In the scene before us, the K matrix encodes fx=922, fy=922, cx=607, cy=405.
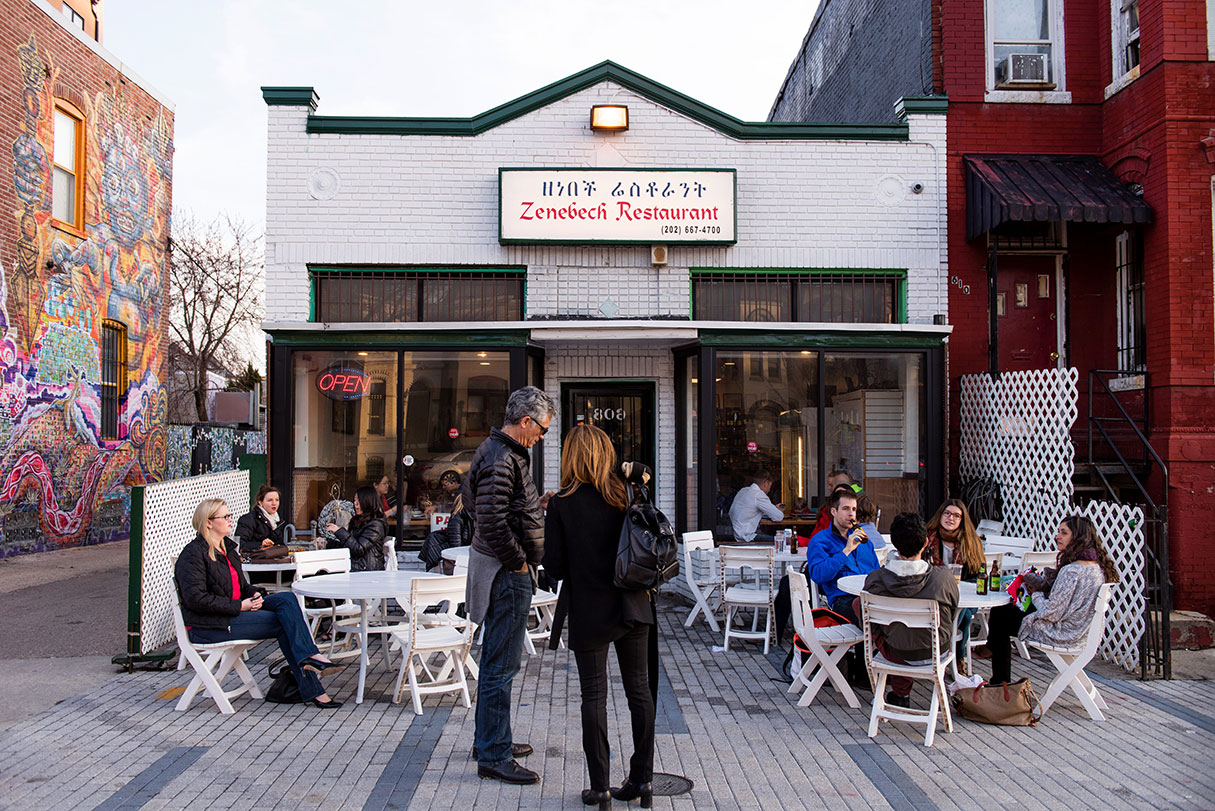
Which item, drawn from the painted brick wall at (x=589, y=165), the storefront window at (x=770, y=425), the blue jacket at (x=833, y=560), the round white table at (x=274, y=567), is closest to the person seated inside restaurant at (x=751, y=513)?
the storefront window at (x=770, y=425)

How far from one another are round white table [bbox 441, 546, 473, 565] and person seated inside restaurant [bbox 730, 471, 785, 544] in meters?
3.21

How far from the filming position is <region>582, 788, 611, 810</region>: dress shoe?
4.52 metres

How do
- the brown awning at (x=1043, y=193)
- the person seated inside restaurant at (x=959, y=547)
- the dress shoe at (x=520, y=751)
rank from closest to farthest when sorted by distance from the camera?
the dress shoe at (x=520, y=751) < the person seated inside restaurant at (x=959, y=547) < the brown awning at (x=1043, y=193)

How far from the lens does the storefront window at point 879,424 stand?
10.9m

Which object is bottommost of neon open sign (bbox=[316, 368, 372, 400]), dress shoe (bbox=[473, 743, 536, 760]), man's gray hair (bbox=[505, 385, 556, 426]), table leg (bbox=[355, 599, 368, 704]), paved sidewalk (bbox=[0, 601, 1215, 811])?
paved sidewalk (bbox=[0, 601, 1215, 811])

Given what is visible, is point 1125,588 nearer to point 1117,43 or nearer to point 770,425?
point 770,425

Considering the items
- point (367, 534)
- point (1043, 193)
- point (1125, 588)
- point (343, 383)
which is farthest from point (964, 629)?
point (343, 383)

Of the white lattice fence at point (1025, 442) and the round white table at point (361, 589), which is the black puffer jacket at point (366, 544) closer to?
the round white table at point (361, 589)

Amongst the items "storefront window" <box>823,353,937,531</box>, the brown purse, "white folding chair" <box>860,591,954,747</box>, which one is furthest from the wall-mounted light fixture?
the brown purse

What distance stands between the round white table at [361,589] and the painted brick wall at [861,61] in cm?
933

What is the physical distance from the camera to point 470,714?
6.22 metres

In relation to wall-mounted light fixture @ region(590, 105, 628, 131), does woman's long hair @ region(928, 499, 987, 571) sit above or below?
below

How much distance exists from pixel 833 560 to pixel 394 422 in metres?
5.73

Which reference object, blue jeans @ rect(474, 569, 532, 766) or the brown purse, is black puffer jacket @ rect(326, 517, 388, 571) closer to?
blue jeans @ rect(474, 569, 532, 766)
